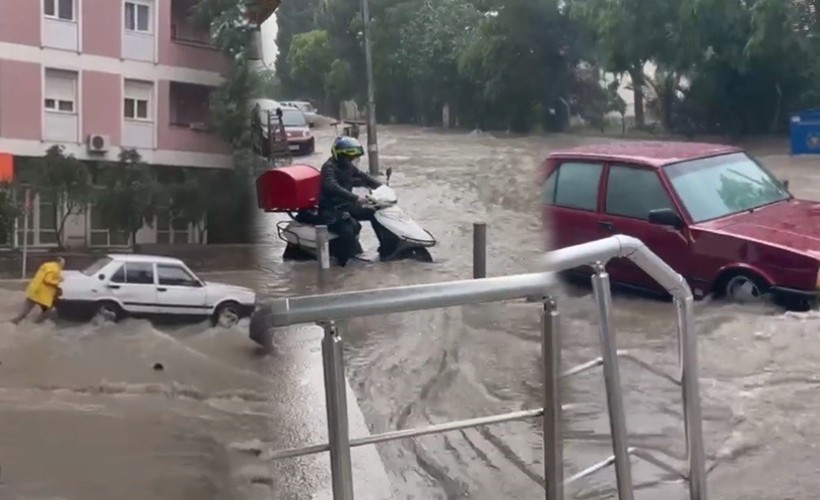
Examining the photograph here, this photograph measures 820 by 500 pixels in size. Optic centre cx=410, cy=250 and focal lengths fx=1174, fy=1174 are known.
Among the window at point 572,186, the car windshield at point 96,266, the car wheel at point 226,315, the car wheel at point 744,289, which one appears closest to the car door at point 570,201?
the window at point 572,186

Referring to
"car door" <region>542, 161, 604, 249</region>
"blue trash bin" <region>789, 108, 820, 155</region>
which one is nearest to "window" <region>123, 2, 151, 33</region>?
"car door" <region>542, 161, 604, 249</region>

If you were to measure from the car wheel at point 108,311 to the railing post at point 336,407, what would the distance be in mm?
365

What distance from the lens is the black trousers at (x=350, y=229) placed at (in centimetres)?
97

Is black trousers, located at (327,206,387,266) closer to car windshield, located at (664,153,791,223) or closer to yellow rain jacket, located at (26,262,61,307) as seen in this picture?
yellow rain jacket, located at (26,262,61,307)

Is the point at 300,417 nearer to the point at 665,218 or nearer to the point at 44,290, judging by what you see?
the point at 44,290

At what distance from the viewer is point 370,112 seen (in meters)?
1.07

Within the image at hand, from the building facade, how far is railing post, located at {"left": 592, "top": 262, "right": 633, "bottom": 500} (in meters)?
0.75

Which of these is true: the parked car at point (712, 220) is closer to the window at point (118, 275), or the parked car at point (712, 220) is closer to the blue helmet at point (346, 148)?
the blue helmet at point (346, 148)

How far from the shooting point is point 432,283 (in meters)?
1.10

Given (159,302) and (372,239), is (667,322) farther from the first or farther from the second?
(159,302)

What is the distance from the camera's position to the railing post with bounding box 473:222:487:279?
3.75 feet

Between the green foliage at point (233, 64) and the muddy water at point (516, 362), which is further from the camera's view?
the muddy water at point (516, 362)

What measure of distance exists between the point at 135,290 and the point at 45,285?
0.05 metres

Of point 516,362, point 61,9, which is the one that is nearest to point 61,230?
point 61,9
